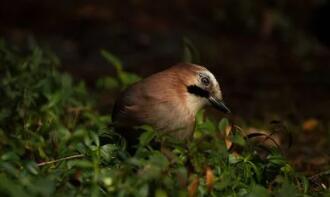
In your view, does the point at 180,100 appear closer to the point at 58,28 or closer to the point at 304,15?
the point at 58,28

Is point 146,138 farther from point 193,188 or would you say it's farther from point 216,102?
point 216,102

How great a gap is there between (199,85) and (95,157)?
2.99 feet

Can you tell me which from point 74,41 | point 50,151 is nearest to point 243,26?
point 74,41

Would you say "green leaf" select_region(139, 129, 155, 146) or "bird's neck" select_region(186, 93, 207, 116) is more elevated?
"bird's neck" select_region(186, 93, 207, 116)

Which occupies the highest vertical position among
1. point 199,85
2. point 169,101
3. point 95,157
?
point 199,85

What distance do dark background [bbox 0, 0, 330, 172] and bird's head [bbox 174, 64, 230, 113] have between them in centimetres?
288

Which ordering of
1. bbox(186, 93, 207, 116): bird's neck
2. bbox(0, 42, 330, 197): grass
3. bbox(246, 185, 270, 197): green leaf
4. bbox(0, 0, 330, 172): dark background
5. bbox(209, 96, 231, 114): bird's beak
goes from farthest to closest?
1. bbox(0, 0, 330, 172): dark background
2. bbox(209, 96, 231, 114): bird's beak
3. bbox(186, 93, 207, 116): bird's neck
4. bbox(246, 185, 270, 197): green leaf
5. bbox(0, 42, 330, 197): grass

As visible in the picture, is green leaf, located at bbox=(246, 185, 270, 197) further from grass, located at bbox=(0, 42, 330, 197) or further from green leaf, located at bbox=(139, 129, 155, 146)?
green leaf, located at bbox=(139, 129, 155, 146)

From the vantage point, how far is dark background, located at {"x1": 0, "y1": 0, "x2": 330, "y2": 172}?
27.6 feet

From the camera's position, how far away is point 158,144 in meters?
3.91

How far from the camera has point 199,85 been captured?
444 centimetres

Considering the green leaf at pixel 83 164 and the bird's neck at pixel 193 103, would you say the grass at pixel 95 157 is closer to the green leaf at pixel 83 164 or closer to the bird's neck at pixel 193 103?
the green leaf at pixel 83 164

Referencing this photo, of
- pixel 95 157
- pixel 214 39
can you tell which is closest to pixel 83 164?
pixel 95 157

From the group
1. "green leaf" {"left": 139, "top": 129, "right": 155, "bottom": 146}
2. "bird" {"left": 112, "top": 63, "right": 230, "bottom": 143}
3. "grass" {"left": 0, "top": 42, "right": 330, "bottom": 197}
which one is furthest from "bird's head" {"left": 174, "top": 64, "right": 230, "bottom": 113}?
"green leaf" {"left": 139, "top": 129, "right": 155, "bottom": 146}
